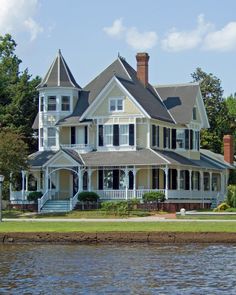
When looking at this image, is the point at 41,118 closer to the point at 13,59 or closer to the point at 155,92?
the point at 155,92

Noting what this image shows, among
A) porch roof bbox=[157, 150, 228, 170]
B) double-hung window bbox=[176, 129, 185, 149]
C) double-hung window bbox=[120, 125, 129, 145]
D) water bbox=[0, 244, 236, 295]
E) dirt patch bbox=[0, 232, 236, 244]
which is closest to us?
water bbox=[0, 244, 236, 295]

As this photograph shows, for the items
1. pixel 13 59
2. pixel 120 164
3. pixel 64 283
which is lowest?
pixel 64 283

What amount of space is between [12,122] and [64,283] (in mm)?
49738

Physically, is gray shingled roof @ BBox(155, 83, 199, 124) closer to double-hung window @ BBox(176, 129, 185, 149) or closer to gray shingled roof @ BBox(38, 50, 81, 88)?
double-hung window @ BBox(176, 129, 185, 149)

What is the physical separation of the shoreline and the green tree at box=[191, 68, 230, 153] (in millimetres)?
50514

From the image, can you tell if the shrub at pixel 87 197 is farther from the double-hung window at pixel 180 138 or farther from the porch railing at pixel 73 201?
the double-hung window at pixel 180 138

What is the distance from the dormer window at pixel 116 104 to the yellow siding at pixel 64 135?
15.1 ft

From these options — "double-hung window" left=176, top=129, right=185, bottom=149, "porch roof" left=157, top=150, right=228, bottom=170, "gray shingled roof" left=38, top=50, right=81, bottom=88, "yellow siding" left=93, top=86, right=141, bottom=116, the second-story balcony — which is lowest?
"porch roof" left=157, top=150, right=228, bottom=170

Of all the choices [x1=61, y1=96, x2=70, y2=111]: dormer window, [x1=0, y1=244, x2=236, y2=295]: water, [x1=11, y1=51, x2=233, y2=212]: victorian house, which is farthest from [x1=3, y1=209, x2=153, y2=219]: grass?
[x1=0, y1=244, x2=236, y2=295]: water

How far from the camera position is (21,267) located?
A: 27062mm

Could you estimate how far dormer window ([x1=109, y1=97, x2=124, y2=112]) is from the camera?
202 feet

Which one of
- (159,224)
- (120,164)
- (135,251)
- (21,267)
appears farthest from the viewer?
(120,164)

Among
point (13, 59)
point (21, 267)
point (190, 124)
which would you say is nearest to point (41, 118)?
point (190, 124)

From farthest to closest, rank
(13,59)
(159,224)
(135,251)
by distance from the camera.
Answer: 1. (13,59)
2. (159,224)
3. (135,251)
